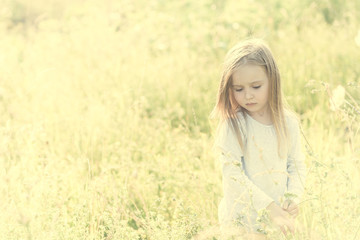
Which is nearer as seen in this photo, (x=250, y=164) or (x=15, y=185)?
(x=250, y=164)

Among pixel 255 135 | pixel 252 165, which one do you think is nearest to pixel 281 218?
pixel 252 165

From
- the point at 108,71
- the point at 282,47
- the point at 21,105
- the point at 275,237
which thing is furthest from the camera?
the point at 282,47

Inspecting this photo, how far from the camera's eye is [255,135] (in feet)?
6.86

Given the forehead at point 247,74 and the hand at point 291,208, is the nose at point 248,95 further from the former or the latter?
the hand at point 291,208

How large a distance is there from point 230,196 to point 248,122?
0.33 meters

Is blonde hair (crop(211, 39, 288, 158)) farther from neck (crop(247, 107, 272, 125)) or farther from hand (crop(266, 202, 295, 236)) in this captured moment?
hand (crop(266, 202, 295, 236))

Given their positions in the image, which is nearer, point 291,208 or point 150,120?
point 291,208

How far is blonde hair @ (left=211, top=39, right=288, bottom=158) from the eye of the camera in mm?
2014

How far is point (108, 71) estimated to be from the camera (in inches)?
180

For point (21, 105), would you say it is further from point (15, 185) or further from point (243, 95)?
point (243, 95)

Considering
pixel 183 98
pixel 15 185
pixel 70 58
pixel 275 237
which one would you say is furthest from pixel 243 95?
pixel 70 58

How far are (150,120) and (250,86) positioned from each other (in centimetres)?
168

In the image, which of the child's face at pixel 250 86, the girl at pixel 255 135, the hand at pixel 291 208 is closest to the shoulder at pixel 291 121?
the girl at pixel 255 135

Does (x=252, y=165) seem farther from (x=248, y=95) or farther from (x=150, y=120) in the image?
(x=150, y=120)
